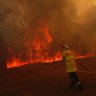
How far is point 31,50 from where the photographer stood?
27.3 meters

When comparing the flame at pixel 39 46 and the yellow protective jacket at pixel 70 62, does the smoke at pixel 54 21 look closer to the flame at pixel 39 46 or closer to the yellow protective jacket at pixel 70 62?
the flame at pixel 39 46

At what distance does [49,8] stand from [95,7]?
6.22 m

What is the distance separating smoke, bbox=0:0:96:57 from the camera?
26.9 m

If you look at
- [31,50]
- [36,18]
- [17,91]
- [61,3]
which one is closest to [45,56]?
[31,50]

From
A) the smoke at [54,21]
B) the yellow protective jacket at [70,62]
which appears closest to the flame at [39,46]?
the smoke at [54,21]

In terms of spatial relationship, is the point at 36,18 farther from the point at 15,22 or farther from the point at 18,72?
the point at 18,72

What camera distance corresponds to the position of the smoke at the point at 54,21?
88.3ft

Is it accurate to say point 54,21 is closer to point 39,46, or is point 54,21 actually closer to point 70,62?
point 39,46

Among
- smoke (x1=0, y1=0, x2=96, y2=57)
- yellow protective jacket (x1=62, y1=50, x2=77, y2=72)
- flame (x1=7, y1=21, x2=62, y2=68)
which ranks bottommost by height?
yellow protective jacket (x1=62, y1=50, x2=77, y2=72)

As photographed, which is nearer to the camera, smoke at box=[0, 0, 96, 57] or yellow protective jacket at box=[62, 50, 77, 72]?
yellow protective jacket at box=[62, 50, 77, 72]

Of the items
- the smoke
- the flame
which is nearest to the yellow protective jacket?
the smoke

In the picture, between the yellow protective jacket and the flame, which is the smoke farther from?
the yellow protective jacket

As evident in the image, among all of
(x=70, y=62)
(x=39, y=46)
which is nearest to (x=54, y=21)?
(x=39, y=46)

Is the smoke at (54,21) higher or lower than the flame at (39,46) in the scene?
higher
